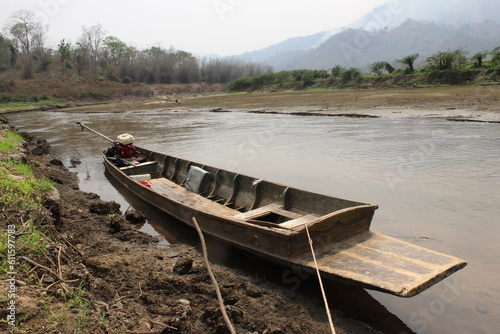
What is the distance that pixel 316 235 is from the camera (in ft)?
13.8

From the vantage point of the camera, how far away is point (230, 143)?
49.3 feet

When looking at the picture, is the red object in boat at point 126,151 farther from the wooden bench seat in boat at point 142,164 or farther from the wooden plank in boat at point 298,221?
the wooden plank in boat at point 298,221

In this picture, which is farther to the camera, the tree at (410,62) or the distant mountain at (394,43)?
the distant mountain at (394,43)

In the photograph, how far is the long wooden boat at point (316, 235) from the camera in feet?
11.7

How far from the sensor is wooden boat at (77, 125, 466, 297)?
357 cm

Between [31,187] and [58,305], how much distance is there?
3432 millimetres

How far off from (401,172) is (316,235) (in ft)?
19.6

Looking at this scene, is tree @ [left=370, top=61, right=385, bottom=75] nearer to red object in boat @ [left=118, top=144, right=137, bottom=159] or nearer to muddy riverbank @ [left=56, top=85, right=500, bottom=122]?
muddy riverbank @ [left=56, top=85, right=500, bottom=122]

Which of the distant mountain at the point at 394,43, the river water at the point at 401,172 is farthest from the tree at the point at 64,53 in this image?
the distant mountain at the point at 394,43

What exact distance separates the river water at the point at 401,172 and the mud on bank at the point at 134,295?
4.27 feet

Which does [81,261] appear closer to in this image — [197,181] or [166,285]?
[166,285]

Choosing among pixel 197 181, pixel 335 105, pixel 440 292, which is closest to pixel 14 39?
pixel 335 105

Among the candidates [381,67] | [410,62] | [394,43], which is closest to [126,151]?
[410,62]

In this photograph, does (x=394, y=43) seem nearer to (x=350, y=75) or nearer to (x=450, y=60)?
(x=350, y=75)
